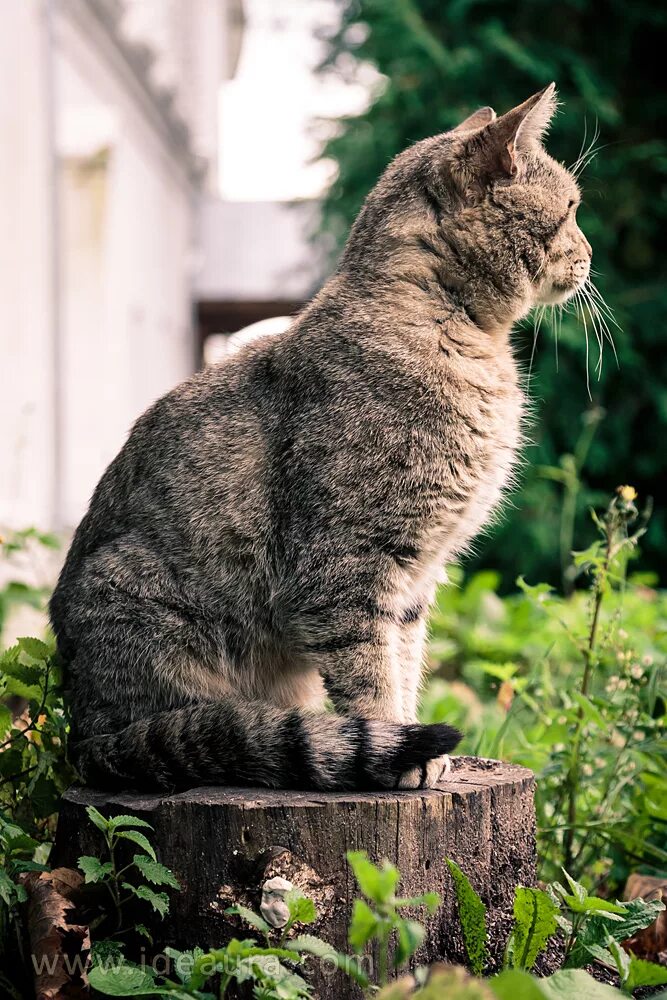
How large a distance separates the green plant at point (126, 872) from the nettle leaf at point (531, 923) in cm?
63

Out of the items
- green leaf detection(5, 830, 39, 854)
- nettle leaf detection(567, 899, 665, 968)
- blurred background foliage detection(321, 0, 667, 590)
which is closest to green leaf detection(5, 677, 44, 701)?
green leaf detection(5, 830, 39, 854)

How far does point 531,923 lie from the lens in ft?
6.39

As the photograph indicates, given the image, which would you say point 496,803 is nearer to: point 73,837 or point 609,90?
point 73,837

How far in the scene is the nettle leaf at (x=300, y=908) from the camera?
1.84 m

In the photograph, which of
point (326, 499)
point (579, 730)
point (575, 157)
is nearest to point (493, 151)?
point (326, 499)

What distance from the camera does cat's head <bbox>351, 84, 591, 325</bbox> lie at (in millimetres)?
2633

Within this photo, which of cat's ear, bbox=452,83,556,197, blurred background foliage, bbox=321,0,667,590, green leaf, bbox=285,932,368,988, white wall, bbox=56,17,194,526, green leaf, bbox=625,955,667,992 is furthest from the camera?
white wall, bbox=56,17,194,526

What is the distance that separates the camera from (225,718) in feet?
7.33

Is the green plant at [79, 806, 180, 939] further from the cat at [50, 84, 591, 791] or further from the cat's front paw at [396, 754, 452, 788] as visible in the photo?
the cat's front paw at [396, 754, 452, 788]

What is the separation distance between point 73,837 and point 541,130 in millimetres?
2046

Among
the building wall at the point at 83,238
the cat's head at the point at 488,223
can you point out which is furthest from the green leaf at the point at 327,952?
the building wall at the point at 83,238

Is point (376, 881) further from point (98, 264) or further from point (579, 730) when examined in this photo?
point (98, 264)

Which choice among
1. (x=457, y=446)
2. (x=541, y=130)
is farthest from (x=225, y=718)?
(x=541, y=130)

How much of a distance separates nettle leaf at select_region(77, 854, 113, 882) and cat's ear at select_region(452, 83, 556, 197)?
5.74 feet
